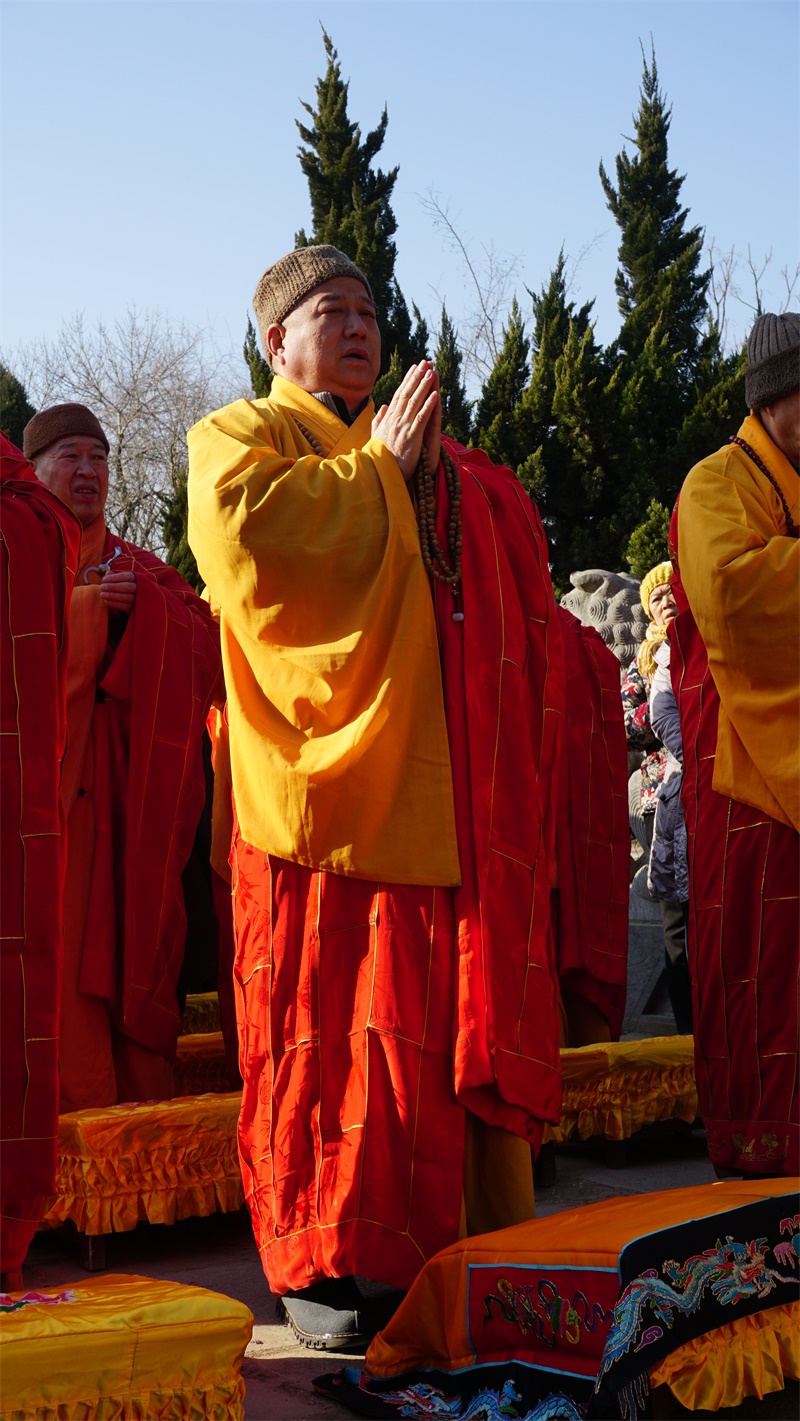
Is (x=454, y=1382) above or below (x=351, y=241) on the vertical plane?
below

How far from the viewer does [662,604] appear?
4566 millimetres

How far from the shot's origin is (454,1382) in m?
2.10

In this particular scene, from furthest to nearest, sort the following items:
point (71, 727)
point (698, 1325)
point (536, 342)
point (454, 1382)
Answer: point (536, 342) → point (71, 727) → point (454, 1382) → point (698, 1325)

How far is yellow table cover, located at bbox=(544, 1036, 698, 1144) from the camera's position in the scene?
3.83 meters

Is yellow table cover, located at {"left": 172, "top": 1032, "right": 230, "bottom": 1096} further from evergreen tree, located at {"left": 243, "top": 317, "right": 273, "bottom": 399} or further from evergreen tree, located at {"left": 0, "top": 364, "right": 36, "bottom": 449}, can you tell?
evergreen tree, located at {"left": 0, "top": 364, "right": 36, "bottom": 449}

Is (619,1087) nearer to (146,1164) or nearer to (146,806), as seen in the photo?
(146,1164)

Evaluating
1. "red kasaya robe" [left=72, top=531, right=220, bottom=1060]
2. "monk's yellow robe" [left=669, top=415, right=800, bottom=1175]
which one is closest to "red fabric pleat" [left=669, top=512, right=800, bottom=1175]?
"monk's yellow robe" [left=669, top=415, right=800, bottom=1175]

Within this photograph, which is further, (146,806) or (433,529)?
(146,806)

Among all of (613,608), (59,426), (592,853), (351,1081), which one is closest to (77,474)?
(59,426)

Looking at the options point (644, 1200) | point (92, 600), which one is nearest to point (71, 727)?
point (92, 600)

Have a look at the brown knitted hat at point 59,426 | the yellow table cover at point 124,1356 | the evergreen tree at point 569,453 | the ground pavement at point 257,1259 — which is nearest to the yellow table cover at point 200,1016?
the ground pavement at point 257,1259

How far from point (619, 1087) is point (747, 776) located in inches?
47.6

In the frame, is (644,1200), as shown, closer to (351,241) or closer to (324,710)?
(324,710)

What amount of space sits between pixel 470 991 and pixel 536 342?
14191 mm
